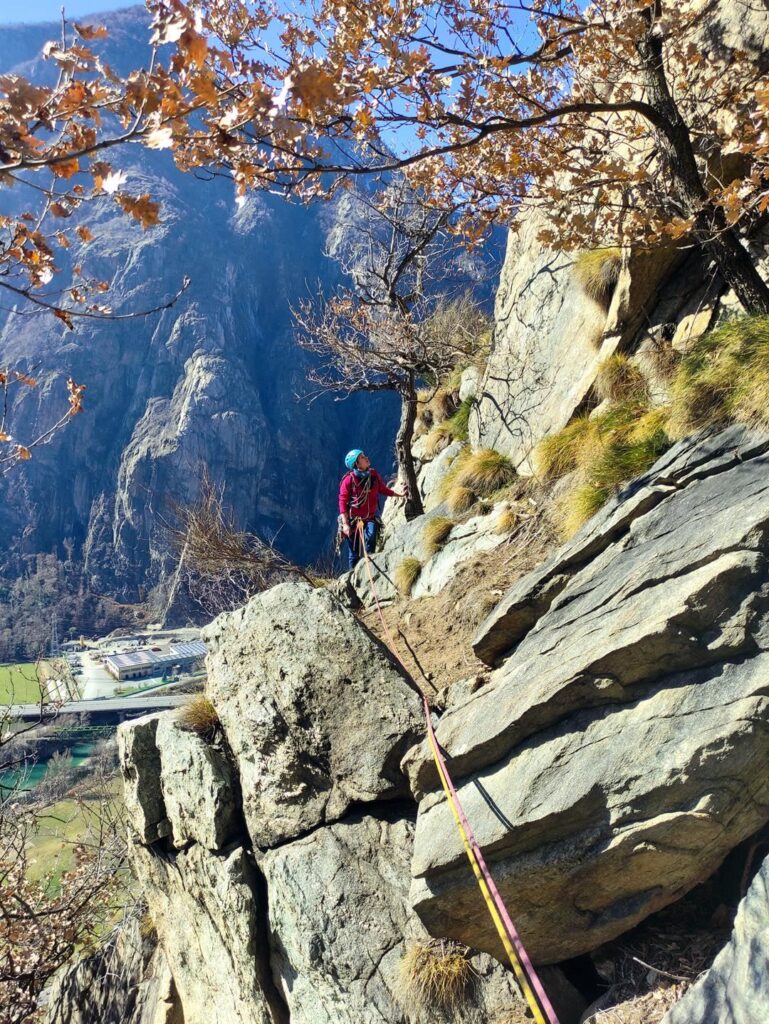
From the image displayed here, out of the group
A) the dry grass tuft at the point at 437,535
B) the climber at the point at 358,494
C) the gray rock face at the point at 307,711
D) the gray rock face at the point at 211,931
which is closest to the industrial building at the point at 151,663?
the climber at the point at 358,494

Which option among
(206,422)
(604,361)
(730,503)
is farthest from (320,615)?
(206,422)

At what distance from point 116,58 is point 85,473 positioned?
8908cm

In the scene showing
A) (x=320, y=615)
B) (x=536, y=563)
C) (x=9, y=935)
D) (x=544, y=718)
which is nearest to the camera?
(x=544, y=718)

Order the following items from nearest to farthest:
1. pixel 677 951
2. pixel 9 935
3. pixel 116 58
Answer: pixel 677 951
pixel 9 935
pixel 116 58

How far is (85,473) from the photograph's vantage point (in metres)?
102

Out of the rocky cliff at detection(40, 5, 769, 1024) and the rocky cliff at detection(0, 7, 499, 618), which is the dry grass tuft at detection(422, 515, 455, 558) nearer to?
the rocky cliff at detection(40, 5, 769, 1024)

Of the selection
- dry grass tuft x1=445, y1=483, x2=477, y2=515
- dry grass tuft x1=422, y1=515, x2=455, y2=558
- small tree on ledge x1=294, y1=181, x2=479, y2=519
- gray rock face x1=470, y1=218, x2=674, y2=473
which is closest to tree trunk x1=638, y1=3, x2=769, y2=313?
gray rock face x1=470, y1=218, x2=674, y2=473

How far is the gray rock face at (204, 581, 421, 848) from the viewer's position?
18.9 ft

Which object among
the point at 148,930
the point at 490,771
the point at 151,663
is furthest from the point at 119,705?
the point at 490,771

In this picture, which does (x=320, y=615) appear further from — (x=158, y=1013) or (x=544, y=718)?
(x=158, y=1013)

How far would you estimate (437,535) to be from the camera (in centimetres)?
1045

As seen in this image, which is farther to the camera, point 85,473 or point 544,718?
point 85,473

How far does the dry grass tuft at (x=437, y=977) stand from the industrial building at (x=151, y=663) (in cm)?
4706

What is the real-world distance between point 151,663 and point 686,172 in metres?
52.4
